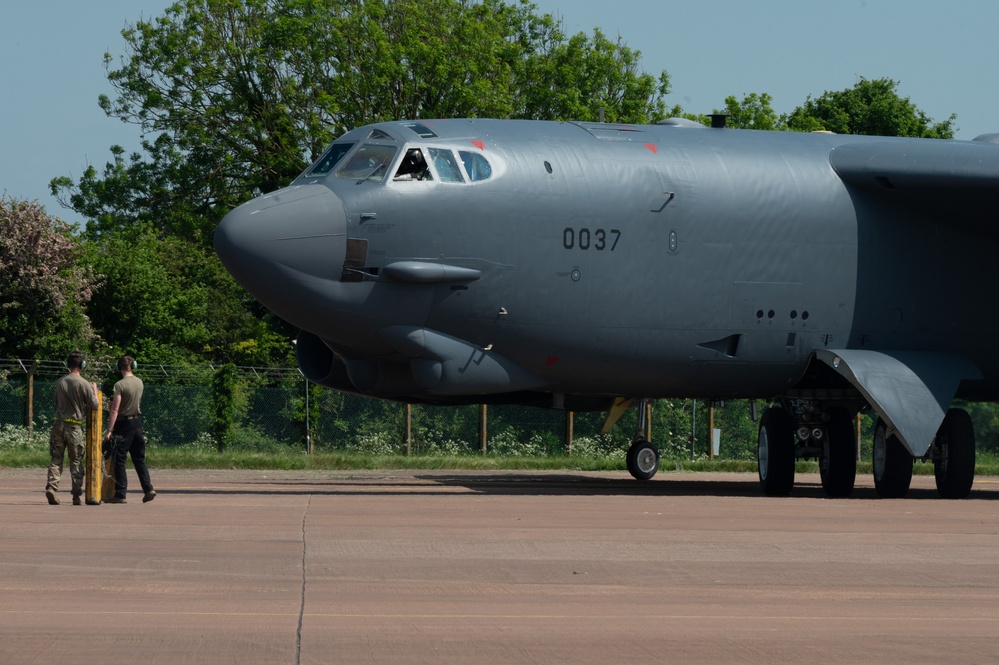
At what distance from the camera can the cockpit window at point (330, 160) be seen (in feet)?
69.8

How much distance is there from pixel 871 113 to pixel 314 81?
3307cm

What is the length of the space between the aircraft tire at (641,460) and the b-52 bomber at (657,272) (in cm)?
310

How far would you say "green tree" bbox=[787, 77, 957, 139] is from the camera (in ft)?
244

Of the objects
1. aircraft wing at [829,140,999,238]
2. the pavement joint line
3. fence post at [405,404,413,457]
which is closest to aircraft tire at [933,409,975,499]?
aircraft wing at [829,140,999,238]

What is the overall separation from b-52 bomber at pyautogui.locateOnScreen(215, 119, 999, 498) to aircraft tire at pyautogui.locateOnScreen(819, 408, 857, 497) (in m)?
0.04

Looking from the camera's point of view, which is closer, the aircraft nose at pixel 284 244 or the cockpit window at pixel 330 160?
the aircraft nose at pixel 284 244

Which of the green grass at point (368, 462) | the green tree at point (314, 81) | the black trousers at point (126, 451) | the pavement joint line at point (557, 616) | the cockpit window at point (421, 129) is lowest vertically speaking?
the green grass at point (368, 462)

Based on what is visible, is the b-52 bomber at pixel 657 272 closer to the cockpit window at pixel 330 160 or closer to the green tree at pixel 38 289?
the cockpit window at pixel 330 160

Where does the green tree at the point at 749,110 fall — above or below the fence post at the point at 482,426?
above

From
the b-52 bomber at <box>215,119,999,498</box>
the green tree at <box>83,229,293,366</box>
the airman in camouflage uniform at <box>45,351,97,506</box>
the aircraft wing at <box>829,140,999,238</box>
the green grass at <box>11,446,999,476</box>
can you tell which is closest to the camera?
the airman in camouflage uniform at <box>45,351,97,506</box>

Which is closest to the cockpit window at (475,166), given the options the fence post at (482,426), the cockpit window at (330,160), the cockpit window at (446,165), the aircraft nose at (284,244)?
the cockpit window at (446,165)

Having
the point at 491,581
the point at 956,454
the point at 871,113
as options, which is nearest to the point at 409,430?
the point at 956,454

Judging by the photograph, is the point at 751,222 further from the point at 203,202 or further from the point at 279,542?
the point at 203,202

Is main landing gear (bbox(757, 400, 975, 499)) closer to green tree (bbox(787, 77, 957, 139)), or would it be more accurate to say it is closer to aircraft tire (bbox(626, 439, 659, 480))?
aircraft tire (bbox(626, 439, 659, 480))
